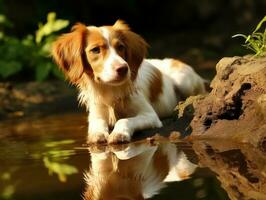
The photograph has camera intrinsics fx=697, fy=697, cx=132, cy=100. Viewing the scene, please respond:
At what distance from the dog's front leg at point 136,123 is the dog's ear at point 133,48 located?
27cm

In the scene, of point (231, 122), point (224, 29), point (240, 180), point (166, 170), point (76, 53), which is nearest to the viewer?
point (240, 180)

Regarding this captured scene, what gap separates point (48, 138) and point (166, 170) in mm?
2086

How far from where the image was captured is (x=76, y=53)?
5605 millimetres

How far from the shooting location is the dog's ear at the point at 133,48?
18.7 ft

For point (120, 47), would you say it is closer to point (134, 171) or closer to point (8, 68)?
point (134, 171)

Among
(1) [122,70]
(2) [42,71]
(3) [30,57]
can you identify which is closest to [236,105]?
(1) [122,70]

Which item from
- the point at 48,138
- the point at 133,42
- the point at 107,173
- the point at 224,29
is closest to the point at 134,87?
the point at 133,42

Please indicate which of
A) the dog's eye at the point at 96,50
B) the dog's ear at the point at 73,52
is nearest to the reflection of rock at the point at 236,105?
the dog's eye at the point at 96,50

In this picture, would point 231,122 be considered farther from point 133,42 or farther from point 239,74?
point 133,42

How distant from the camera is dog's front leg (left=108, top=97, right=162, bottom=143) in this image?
17.5ft

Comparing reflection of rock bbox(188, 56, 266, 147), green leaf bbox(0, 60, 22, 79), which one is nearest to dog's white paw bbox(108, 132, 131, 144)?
reflection of rock bbox(188, 56, 266, 147)

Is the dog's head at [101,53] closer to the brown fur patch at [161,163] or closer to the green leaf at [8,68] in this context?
the brown fur patch at [161,163]

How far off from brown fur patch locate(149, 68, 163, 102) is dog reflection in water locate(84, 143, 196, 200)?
119 centimetres

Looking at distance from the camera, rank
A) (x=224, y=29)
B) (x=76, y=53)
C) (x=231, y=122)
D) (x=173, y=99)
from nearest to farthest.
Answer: (x=231, y=122) < (x=76, y=53) < (x=173, y=99) < (x=224, y=29)
